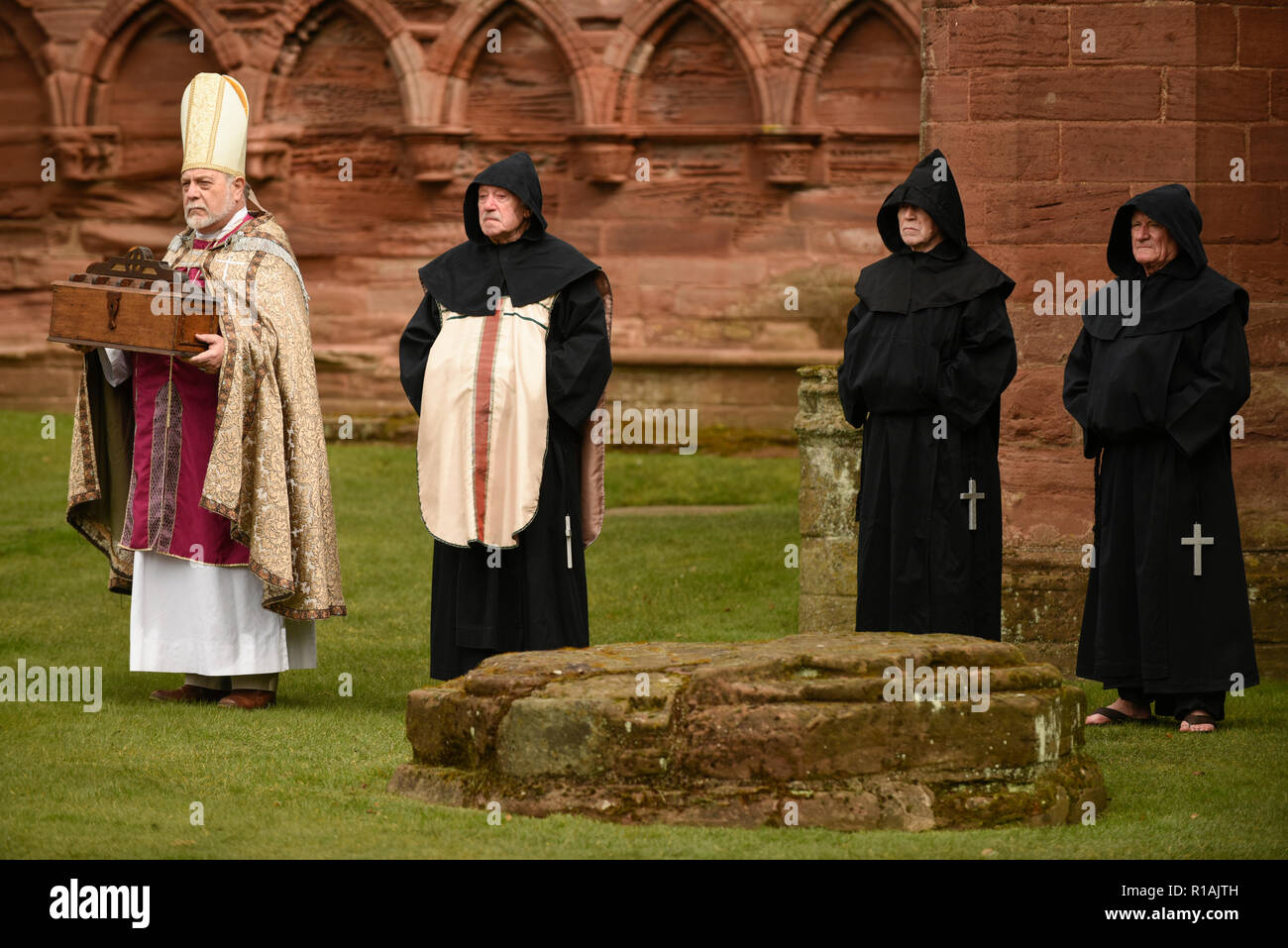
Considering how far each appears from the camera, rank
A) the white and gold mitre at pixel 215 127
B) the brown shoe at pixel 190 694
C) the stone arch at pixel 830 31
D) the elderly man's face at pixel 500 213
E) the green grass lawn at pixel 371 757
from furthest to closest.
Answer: the stone arch at pixel 830 31
the white and gold mitre at pixel 215 127
the brown shoe at pixel 190 694
the elderly man's face at pixel 500 213
the green grass lawn at pixel 371 757

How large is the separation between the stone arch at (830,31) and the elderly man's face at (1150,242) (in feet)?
35.0

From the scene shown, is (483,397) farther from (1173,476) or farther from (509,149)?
(509,149)

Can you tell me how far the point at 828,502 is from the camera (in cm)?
970

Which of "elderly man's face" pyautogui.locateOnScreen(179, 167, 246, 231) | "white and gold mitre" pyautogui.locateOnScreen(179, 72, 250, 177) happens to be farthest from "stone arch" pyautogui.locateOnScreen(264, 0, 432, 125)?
"elderly man's face" pyautogui.locateOnScreen(179, 167, 246, 231)

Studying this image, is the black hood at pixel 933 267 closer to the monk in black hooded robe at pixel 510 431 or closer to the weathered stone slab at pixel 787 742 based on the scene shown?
the monk in black hooded robe at pixel 510 431

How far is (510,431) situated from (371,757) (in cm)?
167

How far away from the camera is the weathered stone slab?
546 centimetres

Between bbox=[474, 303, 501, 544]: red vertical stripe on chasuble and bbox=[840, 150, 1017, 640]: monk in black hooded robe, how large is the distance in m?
1.47

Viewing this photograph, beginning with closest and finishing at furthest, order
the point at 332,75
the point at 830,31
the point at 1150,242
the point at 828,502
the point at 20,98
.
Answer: the point at 1150,242
the point at 828,502
the point at 830,31
the point at 332,75
the point at 20,98

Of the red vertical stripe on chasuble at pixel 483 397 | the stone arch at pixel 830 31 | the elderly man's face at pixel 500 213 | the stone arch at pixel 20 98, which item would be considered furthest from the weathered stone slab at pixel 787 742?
the stone arch at pixel 20 98

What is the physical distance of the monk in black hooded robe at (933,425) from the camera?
767cm

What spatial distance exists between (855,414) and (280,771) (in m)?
2.89

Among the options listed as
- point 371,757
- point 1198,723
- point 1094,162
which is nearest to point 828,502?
point 1094,162

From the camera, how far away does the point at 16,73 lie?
19344 mm
